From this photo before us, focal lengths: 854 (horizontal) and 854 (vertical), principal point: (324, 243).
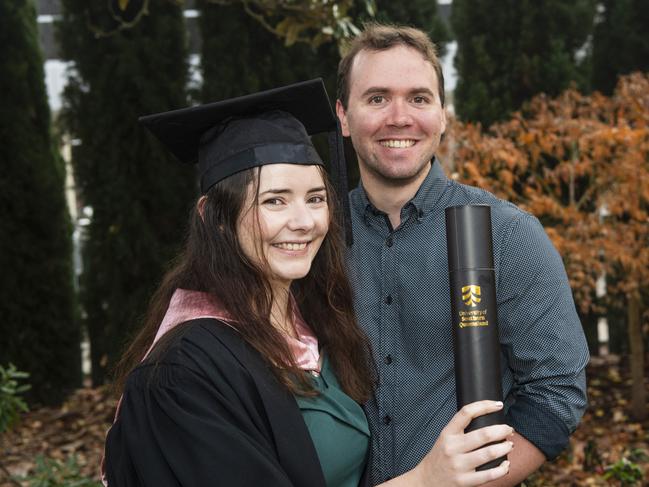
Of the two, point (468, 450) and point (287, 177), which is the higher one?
point (287, 177)

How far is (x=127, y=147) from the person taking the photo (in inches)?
270

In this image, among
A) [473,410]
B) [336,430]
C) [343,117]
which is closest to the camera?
[473,410]

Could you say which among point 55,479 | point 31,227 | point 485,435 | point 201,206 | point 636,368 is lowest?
point 636,368

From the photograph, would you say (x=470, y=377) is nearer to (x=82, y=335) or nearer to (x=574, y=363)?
(x=574, y=363)

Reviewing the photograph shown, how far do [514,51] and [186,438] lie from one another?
6.28 m

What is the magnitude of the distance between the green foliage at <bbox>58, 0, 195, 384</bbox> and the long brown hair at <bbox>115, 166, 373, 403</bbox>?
4837 mm

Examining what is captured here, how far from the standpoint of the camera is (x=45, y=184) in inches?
279

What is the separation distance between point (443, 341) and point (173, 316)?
2.35ft

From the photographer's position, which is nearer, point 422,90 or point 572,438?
point 422,90

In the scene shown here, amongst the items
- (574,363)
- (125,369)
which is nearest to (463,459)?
(574,363)

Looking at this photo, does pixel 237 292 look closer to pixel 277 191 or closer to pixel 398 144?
pixel 277 191

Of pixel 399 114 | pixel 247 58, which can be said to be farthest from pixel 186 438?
pixel 247 58

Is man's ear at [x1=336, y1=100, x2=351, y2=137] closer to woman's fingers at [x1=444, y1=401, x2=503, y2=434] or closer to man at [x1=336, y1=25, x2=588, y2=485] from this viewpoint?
man at [x1=336, y1=25, x2=588, y2=485]

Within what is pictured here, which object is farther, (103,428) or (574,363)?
(103,428)
